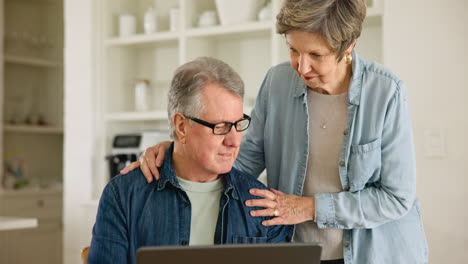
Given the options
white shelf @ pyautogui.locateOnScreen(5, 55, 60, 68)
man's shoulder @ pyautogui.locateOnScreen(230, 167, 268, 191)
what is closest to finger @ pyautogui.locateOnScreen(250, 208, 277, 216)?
man's shoulder @ pyautogui.locateOnScreen(230, 167, 268, 191)

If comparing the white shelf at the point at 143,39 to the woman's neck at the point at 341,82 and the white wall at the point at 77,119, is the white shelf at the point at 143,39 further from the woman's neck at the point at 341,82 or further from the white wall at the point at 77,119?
the woman's neck at the point at 341,82

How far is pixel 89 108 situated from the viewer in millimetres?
3799

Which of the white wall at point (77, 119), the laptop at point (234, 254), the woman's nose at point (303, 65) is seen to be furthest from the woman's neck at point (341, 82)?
the white wall at point (77, 119)

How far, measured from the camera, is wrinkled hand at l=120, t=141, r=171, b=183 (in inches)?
66.3

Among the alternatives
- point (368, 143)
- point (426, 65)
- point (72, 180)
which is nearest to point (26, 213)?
point (72, 180)

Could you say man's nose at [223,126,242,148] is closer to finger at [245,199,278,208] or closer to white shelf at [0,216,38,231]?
finger at [245,199,278,208]

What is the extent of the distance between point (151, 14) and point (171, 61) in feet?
1.13

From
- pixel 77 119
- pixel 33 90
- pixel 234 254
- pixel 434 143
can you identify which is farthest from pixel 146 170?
pixel 33 90

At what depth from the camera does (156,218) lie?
1651 mm

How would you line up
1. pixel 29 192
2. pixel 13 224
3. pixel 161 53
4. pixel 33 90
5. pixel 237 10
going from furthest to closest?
pixel 33 90 → pixel 29 192 → pixel 161 53 → pixel 237 10 → pixel 13 224

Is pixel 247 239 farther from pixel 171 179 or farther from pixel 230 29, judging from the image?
pixel 230 29

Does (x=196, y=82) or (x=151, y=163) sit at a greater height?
(x=196, y=82)

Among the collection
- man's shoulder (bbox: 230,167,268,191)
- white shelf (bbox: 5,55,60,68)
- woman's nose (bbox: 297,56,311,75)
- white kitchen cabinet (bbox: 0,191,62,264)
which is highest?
white shelf (bbox: 5,55,60,68)

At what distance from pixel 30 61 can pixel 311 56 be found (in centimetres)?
406
